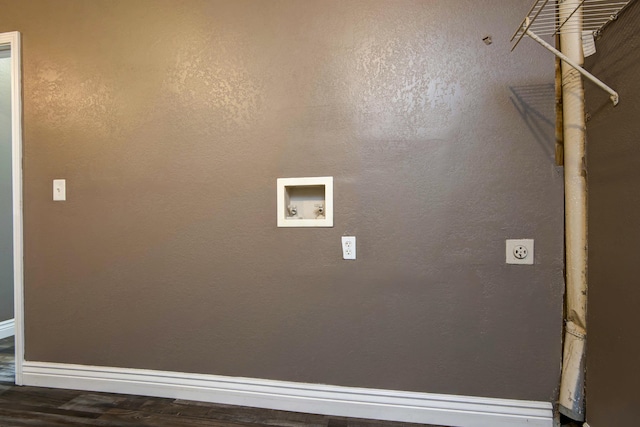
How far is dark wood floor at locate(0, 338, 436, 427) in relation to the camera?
145cm

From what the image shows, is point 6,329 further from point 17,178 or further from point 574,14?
point 574,14

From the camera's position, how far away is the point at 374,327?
147 centimetres

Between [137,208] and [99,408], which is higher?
[137,208]

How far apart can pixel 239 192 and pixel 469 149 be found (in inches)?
46.1

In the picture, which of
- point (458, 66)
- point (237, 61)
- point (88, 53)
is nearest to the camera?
point (458, 66)

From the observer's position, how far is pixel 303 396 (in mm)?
1519

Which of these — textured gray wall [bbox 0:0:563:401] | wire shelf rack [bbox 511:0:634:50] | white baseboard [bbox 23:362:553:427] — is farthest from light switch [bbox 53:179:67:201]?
wire shelf rack [bbox 511:0:634:50]

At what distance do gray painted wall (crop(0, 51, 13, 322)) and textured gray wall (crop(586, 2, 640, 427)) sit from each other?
13.5ft

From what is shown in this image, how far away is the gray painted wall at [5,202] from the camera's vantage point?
2.54 m

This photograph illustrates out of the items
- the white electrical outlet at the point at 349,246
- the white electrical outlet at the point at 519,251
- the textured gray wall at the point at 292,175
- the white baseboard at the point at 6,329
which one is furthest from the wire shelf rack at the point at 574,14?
the white baseboard at the point at 6,329

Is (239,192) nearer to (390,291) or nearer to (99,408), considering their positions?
(390,291)

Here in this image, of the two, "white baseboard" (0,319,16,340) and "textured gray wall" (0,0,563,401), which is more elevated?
"textured gray wall" (0,0,563,401)

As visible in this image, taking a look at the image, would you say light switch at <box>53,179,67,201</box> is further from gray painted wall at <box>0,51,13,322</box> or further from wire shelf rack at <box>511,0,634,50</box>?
wire shelf rack at <box>511,0,634,50</box>

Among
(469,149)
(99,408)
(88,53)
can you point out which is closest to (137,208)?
(88,53)
